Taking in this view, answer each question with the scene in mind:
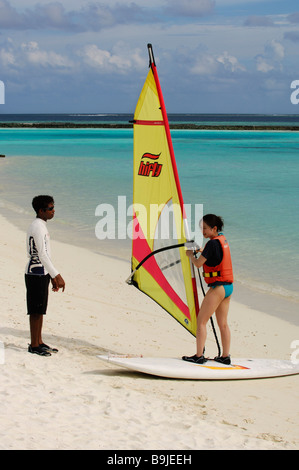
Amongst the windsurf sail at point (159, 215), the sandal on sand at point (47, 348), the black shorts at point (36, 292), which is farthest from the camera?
the windsurf sail at point (159, 215)

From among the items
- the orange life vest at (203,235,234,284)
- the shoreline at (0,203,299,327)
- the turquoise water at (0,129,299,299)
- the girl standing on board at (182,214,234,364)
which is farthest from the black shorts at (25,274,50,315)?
the turquoise water at (0,129,299,299)

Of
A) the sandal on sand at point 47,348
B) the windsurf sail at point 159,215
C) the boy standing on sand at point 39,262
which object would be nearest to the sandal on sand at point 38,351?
the sandal on sand at point 47,348

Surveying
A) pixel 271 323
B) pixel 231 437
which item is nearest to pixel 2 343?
pixel 231 437

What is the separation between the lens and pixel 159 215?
606 cm

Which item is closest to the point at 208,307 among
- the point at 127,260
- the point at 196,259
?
the point at 196,259

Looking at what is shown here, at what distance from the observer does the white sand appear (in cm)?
402

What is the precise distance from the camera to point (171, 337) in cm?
703

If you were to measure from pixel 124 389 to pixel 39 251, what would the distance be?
147 cm

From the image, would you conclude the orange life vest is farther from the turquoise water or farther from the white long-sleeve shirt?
the turquoise water

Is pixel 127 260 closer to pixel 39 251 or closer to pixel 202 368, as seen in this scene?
pixel 202 368

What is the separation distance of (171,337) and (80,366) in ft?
5.98

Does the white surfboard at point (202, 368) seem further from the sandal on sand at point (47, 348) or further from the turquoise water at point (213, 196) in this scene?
the turquoise water at point (213, 196)

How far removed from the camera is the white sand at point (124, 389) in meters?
4.02

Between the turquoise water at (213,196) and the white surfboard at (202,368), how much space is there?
3.92 metres
